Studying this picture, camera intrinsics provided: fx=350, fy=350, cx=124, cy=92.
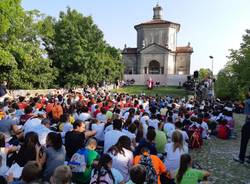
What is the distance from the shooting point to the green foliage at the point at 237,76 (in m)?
38.8

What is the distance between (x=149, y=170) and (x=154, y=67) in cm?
7589

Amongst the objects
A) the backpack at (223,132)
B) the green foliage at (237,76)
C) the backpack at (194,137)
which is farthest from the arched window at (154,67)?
the backpack at (194,137)

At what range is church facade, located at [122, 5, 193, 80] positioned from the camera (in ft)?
261

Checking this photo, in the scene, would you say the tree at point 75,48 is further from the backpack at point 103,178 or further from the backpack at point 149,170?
the backpack at point 103,178

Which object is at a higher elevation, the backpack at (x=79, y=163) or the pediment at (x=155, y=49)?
the pediment at (x=155, y=49)

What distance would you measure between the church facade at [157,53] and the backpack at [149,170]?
7336cm

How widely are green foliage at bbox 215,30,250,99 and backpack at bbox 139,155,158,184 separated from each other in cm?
3338

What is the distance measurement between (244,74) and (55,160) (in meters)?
35.2

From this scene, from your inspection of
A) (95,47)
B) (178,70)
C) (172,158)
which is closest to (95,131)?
(172,158)

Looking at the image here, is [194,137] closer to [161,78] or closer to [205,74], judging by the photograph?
[161,78]

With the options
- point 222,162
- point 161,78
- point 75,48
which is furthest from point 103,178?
point 161,78

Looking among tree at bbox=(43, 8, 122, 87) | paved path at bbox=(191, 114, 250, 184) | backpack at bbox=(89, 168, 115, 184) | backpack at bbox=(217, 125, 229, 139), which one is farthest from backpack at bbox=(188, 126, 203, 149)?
tree at bbox=(43, 8, 122, 87)

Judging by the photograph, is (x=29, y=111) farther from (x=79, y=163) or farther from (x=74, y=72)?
(x=74, y=72)

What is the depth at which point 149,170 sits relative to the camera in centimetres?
647
